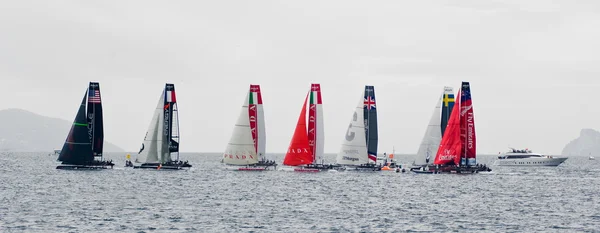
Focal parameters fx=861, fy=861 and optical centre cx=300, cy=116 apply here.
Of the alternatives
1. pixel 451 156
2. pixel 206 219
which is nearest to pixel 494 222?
pixel 206 219

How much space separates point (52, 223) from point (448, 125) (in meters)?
63.1

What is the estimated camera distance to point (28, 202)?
216ft

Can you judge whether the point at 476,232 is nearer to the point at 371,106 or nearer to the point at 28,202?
the point at 28,202

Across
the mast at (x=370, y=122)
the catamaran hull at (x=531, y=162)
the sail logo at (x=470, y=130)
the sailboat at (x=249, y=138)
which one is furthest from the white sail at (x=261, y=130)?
the catamaran hull at (x=531, y=162)

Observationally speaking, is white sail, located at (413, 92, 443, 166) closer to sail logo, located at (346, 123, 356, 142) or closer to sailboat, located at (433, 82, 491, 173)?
sailboat, located at (433, 82, 491, 173)

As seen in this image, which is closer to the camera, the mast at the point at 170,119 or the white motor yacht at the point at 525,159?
the mast at the point at 170,119

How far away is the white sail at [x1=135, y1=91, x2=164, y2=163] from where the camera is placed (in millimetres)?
107812

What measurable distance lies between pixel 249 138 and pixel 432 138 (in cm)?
2397

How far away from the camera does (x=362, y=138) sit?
351 feet

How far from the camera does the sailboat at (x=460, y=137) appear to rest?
341 ft

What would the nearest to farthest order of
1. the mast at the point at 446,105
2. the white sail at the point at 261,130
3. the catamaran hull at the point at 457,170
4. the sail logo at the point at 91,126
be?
1. the sail logo at the point at 91,126
2. the catamaran hull at the point at 457,170
3. the white sail at the point at 261,130
4. the mast at the point at 446,105

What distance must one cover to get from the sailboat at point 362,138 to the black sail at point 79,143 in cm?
3096

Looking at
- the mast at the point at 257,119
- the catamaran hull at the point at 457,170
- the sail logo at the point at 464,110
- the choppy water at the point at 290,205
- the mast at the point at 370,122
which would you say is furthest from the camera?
the mast at the point at 370,122

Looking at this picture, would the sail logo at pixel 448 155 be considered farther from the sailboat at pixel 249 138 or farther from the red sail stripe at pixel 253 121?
the red sail stripe at pixel 253 121
